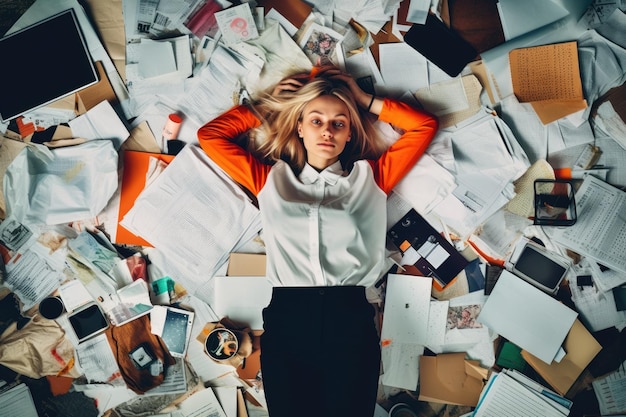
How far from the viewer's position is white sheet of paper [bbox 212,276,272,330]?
6.08ft

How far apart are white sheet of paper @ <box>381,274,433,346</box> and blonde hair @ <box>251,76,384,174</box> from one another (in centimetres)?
67

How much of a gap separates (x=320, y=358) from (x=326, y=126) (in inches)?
38.4

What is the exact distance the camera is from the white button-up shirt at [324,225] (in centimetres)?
153

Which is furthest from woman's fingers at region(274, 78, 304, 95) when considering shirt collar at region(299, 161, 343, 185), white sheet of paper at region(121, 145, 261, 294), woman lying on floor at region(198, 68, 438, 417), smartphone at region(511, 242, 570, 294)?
smartphone at region(511, 242, 570, 294)

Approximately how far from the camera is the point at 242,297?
1861 mm

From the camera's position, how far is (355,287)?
157 centimetres

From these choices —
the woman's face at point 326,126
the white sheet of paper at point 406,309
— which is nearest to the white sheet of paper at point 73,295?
the woman's face at point 326,126

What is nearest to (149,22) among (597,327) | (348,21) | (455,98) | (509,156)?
(348,21)

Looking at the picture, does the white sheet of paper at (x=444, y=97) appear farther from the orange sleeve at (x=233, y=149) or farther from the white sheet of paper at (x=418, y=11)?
the orange sleeve at (x=233, y=149)

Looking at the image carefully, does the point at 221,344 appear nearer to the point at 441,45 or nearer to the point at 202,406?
the point at 202,406

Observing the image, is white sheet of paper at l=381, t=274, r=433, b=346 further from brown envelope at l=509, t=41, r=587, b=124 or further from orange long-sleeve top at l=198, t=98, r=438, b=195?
brown envelope at l=509, t=41, r=587, b=124

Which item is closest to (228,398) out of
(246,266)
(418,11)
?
(246,266)

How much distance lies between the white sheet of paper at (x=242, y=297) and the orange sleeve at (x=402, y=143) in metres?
0.81

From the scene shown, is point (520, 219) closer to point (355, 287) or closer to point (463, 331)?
point (463, 331)
